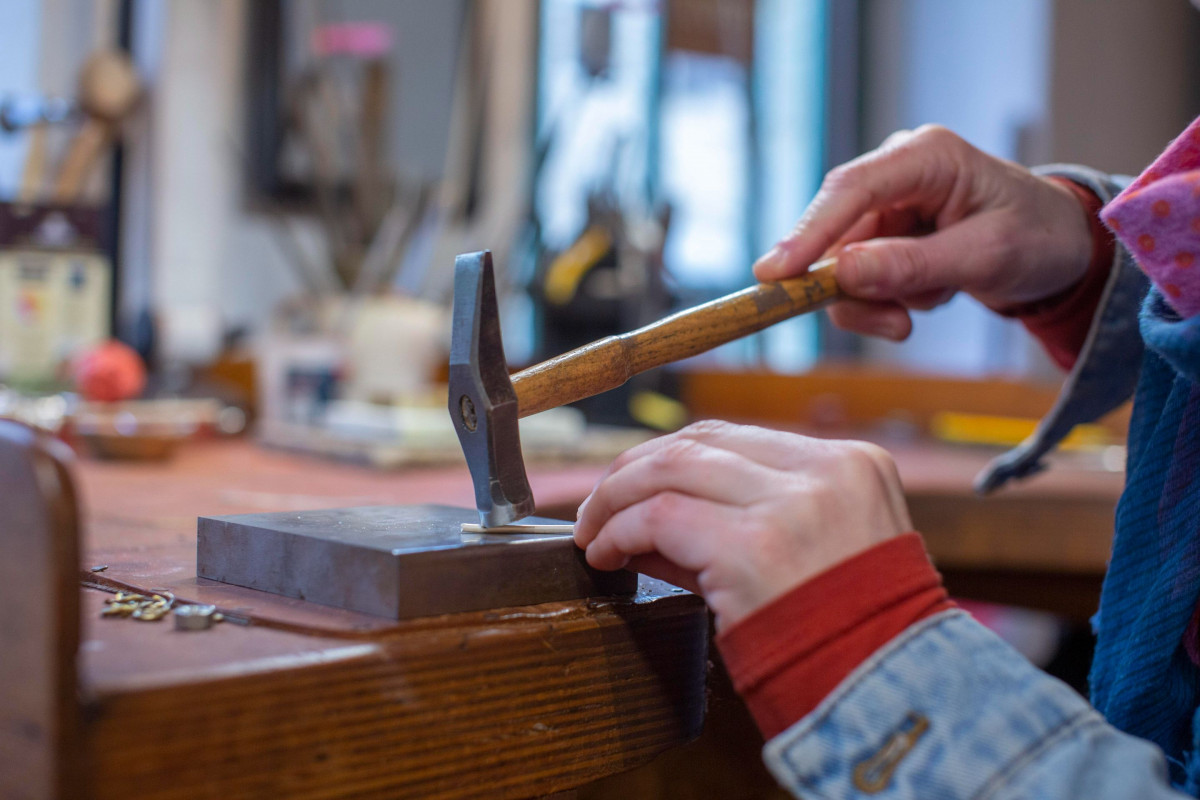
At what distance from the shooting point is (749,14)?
405 centimetres

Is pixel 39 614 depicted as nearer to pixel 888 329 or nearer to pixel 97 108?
pixel 888 329

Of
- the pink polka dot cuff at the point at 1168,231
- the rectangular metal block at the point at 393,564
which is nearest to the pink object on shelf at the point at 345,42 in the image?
the rectangular metal block at the point at 393,564

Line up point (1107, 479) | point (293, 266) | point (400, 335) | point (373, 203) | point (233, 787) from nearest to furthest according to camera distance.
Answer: point (233, 787)
point (1107, 479)
point (400, 335)
point (373, 203)
point (293, 266)

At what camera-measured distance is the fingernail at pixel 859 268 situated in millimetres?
790

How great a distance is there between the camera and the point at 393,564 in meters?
0.45

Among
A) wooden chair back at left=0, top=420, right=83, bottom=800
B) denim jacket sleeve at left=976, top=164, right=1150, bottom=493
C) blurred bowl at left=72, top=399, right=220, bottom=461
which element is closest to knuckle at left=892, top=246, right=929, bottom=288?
denim jacket sleeve at left=976, top=164, right=1150, bottom=493

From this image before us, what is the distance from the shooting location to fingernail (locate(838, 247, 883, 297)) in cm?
79

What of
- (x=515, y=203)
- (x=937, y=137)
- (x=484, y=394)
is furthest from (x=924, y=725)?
(x=515, y=203)

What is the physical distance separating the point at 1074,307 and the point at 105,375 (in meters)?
1.19

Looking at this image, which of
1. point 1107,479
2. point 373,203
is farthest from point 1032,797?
point 373,203

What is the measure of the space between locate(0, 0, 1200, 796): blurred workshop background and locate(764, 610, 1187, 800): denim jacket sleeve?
80 cm

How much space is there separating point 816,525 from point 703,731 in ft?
0.53

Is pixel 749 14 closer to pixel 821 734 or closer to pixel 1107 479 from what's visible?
pixel 1107 479

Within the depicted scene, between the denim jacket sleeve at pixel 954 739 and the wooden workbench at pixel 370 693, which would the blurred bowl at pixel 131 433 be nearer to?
the wooden workbench at pixel 370 693
